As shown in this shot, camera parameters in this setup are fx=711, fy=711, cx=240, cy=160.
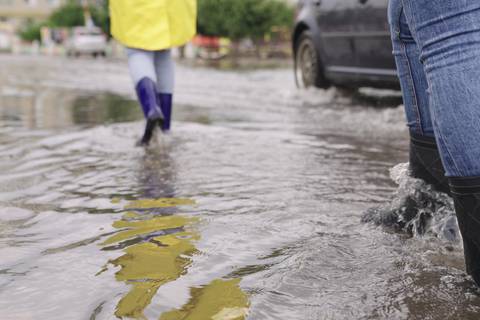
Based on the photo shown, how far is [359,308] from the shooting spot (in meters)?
1.67

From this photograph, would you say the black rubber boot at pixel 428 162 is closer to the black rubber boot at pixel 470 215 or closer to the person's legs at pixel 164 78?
the black rubber boot at pixel 470 215

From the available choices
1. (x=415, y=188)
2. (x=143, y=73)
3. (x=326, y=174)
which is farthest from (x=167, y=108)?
(x=415, y=188)

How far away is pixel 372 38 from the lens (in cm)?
619

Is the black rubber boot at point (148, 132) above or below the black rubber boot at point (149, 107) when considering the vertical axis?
below

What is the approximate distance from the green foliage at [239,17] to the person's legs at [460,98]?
27252 mm

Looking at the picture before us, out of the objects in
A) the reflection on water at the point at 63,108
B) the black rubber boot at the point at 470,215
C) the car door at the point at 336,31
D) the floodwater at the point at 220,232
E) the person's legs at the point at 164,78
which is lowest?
the floodwater at the point at 220,232

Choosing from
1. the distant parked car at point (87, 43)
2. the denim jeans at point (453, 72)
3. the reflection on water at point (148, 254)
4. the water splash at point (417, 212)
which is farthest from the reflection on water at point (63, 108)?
the distant parked car at point (87, 43)

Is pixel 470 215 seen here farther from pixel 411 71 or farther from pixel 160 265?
pixel 160 265

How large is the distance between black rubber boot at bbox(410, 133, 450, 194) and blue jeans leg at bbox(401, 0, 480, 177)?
1.71 feet

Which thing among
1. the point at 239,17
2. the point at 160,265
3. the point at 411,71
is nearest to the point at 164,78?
the point at 411,71

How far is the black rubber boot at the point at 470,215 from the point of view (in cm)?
170

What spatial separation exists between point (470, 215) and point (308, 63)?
6.34 meters

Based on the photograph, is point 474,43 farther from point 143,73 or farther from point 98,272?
point 143,73

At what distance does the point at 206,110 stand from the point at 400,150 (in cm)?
295
